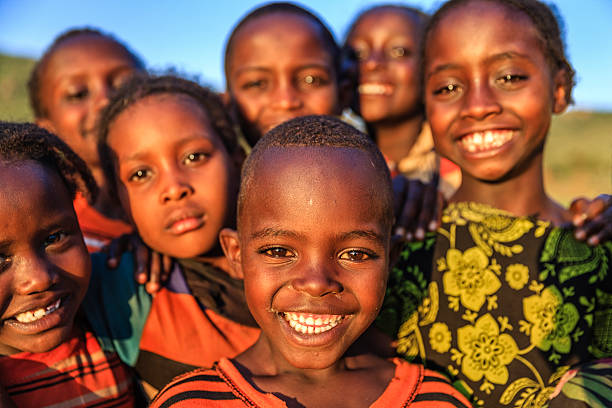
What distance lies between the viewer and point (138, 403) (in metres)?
2.09

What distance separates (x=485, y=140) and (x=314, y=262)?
1187mm

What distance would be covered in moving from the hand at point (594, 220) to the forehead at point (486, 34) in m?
0.68

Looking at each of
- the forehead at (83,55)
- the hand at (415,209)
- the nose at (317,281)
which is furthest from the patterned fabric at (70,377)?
the forehead at (83,55)

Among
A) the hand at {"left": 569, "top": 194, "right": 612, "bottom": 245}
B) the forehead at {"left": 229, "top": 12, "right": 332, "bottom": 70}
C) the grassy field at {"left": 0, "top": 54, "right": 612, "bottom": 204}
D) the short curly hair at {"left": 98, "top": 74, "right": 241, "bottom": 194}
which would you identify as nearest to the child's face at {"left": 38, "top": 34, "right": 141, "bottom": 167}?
the forehead at {"left": 229, "top": 12, "right": 332, "bottom": 70}

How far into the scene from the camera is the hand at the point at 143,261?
216cm

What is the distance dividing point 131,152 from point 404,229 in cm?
125

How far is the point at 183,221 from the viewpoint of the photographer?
2.36m

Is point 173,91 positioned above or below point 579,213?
above

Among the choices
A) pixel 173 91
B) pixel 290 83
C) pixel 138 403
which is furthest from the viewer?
pixel 290 83

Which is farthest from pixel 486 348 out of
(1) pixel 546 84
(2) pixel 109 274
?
(2) pixel 109 274

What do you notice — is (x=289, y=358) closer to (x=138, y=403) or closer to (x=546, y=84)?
(x=138, y=403)

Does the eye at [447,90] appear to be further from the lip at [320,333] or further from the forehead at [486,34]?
the lip at [320,333]

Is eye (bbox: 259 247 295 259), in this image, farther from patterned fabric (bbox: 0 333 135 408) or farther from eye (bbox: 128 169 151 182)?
eye (bbox: 128 169 151 182)

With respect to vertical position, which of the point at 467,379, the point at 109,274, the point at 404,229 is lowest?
the point at 467,379
